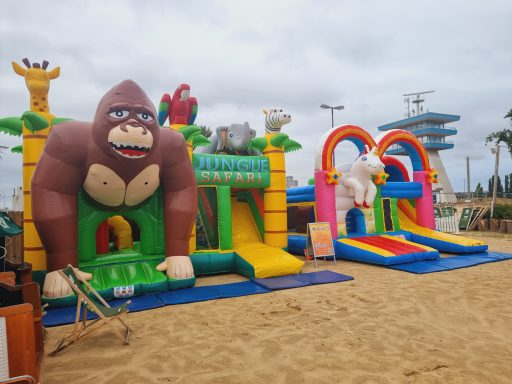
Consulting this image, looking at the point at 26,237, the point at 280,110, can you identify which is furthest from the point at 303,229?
the point at 26,237

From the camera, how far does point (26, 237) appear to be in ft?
18.0

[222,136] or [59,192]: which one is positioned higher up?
[222,136]

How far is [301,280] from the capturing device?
234 inches

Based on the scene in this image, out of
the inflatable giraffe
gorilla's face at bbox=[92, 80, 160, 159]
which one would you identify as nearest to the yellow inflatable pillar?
the inflatable giraffe

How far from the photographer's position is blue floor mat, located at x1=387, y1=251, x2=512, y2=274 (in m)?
6.63

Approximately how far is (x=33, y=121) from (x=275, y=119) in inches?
176

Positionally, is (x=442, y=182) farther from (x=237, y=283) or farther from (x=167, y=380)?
(x=167, y=380)

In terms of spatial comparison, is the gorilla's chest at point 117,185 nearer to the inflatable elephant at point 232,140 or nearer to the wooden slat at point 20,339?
the inflatable elephant at point 232,140

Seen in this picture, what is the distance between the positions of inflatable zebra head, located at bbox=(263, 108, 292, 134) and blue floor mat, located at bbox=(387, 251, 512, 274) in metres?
3.68

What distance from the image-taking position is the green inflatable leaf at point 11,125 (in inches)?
217

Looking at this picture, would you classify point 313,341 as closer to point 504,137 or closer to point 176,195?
point 176,195

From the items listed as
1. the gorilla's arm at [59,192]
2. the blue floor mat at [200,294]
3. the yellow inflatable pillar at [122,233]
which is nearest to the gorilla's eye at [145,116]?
the gorilla's arm at [59,192]

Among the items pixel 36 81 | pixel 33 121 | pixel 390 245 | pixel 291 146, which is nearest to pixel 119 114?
pixel 33 121

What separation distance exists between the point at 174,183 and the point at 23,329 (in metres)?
3.62
